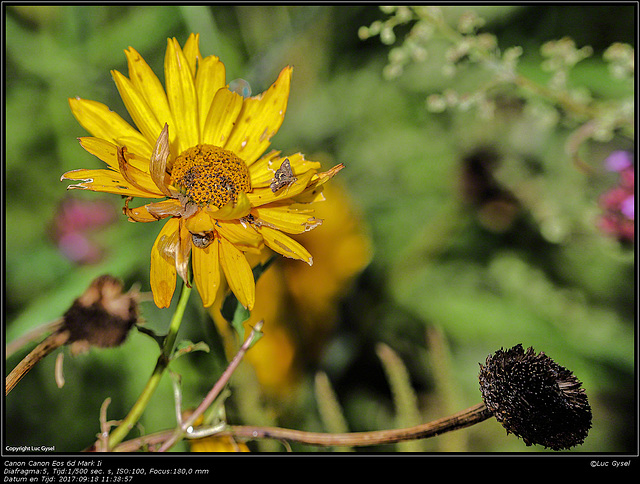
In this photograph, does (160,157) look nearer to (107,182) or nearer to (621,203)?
(107,182)

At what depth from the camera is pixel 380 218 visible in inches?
Answer: 43.9

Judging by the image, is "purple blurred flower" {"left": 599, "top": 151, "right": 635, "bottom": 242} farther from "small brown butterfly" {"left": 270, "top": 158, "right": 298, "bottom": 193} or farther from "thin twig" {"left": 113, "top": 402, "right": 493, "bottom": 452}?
"small brown butterfly" {"left": 270, "top": 158, "right": 298, "bottom": 193}

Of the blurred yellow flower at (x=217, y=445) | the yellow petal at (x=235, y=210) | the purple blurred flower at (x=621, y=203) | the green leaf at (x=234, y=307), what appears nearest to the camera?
the yellow petal at (x=235, y=210)

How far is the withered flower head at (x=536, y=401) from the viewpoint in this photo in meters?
0.44

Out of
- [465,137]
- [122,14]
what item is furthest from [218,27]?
[465,137]

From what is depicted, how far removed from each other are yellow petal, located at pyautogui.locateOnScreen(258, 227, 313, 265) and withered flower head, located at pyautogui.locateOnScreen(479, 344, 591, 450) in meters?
0.23

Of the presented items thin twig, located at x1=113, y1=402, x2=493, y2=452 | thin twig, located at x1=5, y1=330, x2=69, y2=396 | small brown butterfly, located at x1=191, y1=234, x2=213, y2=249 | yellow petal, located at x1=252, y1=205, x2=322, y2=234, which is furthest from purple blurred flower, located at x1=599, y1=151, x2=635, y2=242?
thin twig, located at x1=5, y1=330, x2=69, y2=396

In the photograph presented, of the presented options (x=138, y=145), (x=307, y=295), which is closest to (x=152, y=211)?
(x=138, y=145)

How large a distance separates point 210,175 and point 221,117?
76 millimetres

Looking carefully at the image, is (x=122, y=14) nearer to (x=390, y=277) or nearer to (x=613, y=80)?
(x=390, y=277)

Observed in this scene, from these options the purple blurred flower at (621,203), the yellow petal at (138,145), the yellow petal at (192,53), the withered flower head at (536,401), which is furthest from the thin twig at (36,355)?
the purple blurred flower at (621,203)

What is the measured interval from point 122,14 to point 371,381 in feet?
3.40

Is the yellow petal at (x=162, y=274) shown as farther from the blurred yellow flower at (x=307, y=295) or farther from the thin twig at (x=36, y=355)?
the blurred yellow flower at (x=307, y=295)

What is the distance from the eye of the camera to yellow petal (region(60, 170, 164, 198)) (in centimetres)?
41
